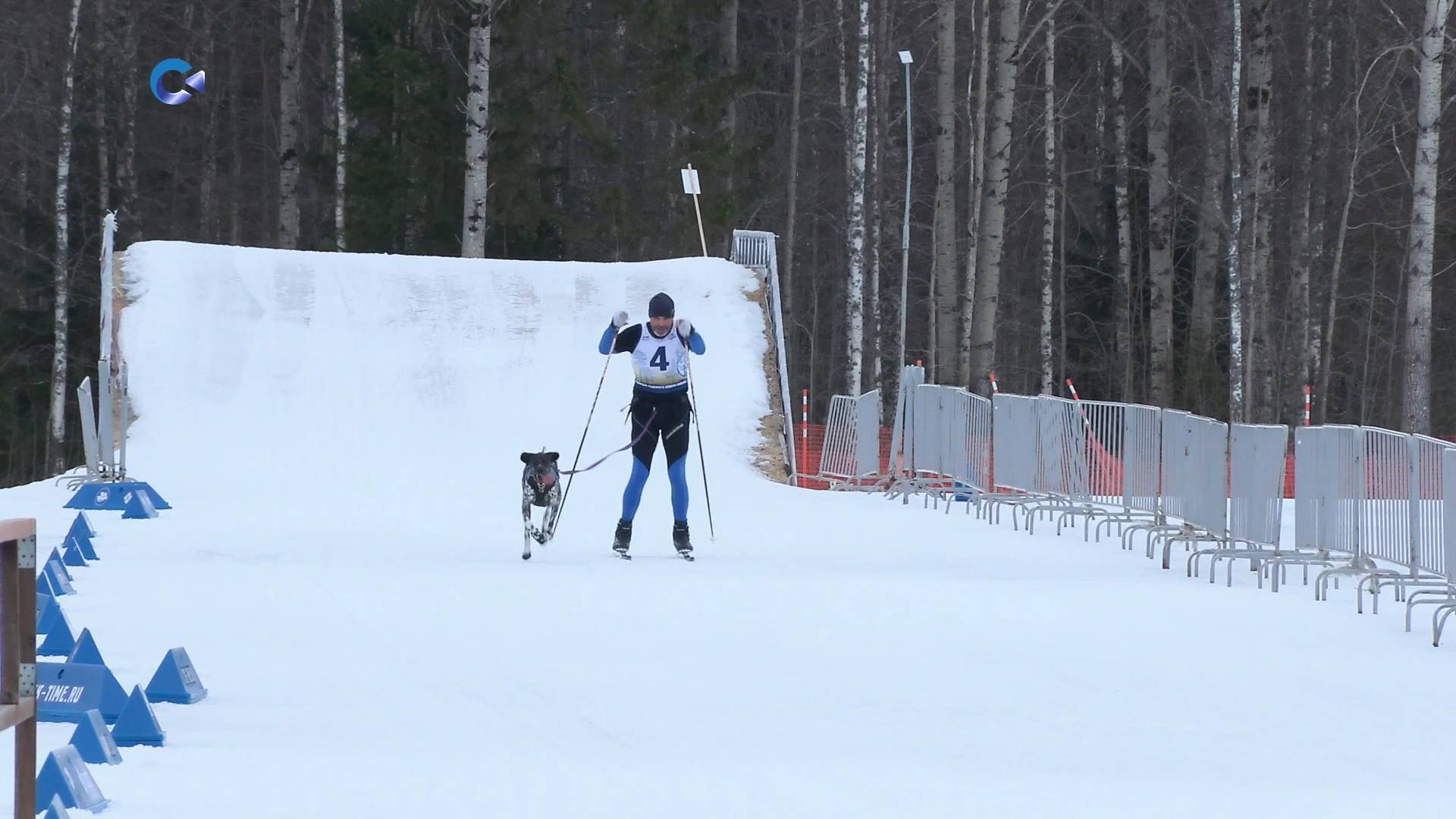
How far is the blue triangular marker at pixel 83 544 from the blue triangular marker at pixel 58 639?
4.23 metres

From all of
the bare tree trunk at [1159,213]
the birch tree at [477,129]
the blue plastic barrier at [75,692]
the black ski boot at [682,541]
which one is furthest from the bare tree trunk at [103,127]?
the blue plastic barrier at [75,692]

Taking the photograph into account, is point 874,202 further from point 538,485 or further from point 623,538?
point 538,485

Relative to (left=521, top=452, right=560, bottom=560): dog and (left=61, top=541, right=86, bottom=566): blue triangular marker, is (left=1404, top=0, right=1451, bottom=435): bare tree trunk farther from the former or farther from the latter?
(left=61, top=541, right=86, bottom=566): blue triangular marker

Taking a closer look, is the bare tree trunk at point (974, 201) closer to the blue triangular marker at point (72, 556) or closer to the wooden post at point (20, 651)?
the blue triangular marker at point (72, 556)

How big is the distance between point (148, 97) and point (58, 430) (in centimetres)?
1381

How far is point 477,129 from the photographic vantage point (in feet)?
106

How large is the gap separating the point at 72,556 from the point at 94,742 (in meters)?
6.40

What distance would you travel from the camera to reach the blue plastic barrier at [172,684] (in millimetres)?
7621

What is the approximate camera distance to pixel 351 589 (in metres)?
11.6

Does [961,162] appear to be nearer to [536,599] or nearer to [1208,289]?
[1208,289]

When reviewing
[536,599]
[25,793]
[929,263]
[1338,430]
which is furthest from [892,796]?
[929,263]

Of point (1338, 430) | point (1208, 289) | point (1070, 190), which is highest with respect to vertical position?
point (1070, 190)

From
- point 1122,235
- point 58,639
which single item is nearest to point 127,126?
point 1122,235

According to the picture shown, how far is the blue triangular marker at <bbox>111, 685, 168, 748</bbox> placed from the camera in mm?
6824
